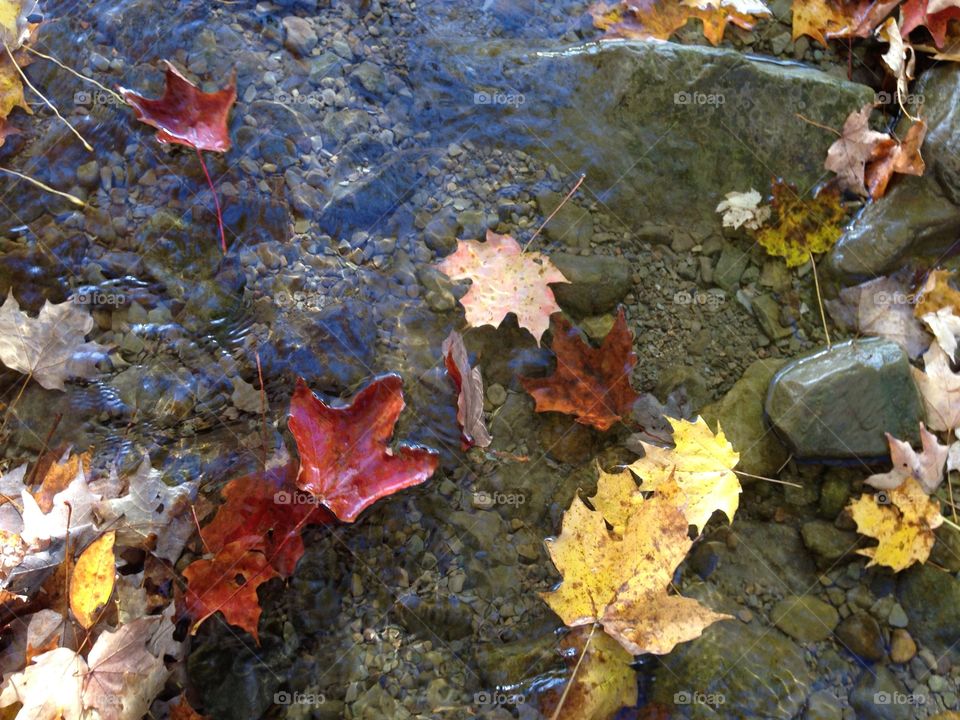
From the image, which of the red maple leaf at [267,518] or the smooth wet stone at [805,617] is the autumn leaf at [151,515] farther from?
the smooth wet stone at [805,617]

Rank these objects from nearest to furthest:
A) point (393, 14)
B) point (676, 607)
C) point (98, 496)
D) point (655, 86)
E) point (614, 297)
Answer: point (676, 607) → point (98, 496) → point (614, 297) → point (655, 86) → point (393, 14)

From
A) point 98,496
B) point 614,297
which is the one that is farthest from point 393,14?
point 98,496

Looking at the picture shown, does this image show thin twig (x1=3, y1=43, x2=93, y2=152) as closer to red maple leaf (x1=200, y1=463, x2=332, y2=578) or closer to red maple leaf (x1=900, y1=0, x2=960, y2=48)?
red maple leaf (x1=200, y1=463, x2=332, y2=578)

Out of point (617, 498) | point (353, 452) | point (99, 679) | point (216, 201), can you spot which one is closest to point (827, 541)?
point (617, 498)

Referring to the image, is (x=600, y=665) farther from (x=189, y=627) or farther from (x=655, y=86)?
(x=655, y=86)

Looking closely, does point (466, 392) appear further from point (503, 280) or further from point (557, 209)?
point (557, 209)
